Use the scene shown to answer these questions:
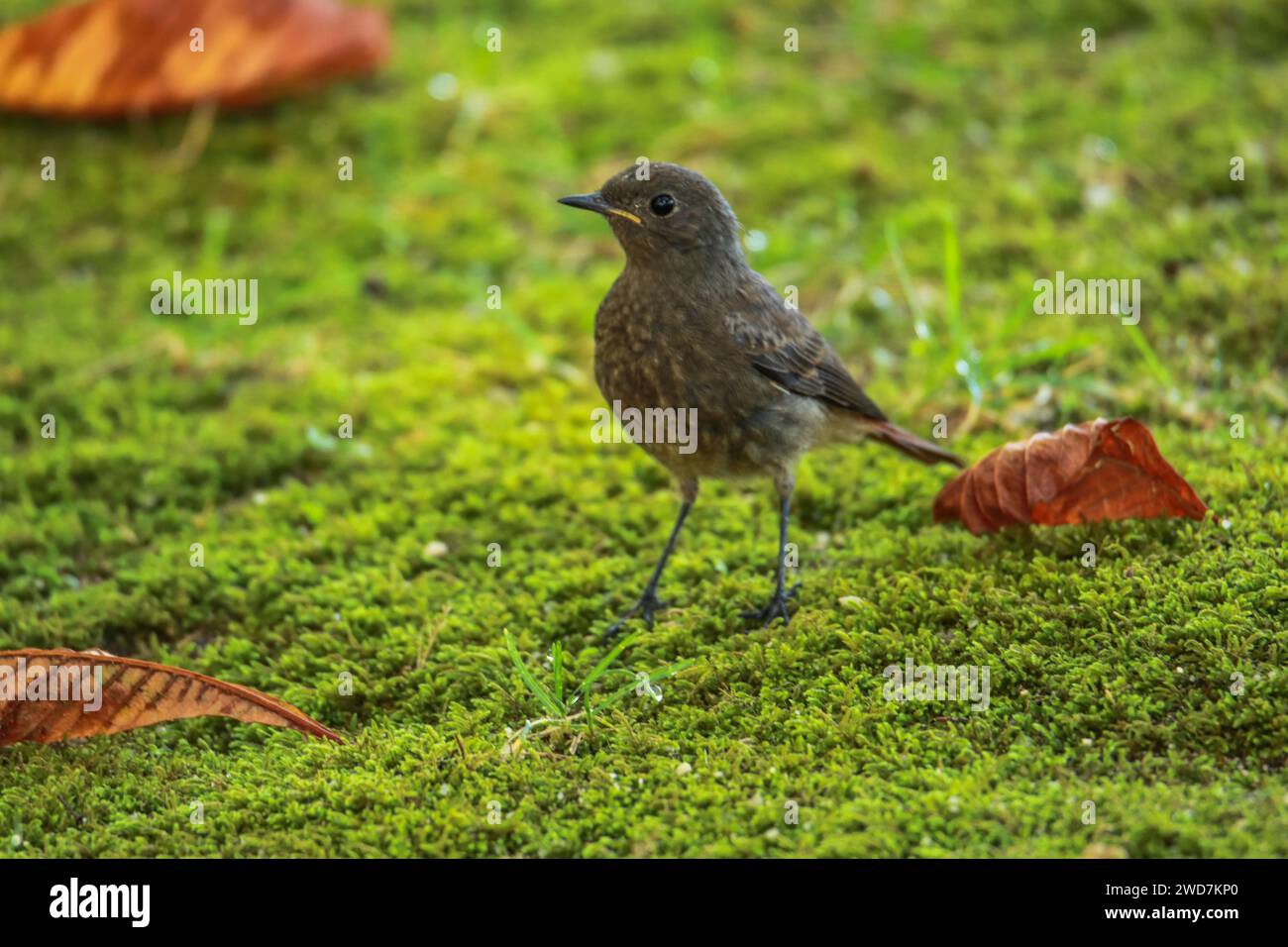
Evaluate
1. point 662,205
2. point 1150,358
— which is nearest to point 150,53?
point 662,205

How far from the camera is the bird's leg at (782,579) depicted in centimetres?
443

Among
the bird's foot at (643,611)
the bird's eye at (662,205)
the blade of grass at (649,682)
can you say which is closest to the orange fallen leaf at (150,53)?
the bird's eye at (662,205)

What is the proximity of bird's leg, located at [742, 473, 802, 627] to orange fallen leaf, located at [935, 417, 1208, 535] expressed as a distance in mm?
700

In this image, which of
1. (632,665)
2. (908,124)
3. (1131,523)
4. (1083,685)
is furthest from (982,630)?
(908,124)

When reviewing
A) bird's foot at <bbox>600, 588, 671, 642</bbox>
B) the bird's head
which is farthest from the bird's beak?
bird's foot at <bbox>600, 588, 671, 642</bbox>

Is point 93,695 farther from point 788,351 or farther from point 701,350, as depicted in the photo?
point 788,351

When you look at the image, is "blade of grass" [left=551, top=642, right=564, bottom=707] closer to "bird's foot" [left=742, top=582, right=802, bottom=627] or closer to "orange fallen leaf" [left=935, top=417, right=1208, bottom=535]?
"bird's foot" [left=742, top=582, right=802, bottom=627]

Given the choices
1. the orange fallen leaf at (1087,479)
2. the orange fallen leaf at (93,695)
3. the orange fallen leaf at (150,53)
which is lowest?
the orange fallen leaf at (93,695)

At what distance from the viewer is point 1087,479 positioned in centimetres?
438

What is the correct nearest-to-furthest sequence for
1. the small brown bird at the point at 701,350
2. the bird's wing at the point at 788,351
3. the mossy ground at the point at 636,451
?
the mossy ground at the point at 636,451
the small brown bird at the point at 701,350
the bird's wing at the point at 788,351

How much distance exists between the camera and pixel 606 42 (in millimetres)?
8695

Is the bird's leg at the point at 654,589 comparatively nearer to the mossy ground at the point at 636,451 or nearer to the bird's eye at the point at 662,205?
the mossy ground at the point at 636,451

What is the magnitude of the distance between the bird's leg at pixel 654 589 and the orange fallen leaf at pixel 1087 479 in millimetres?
1066

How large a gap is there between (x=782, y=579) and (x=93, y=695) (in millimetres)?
2194
